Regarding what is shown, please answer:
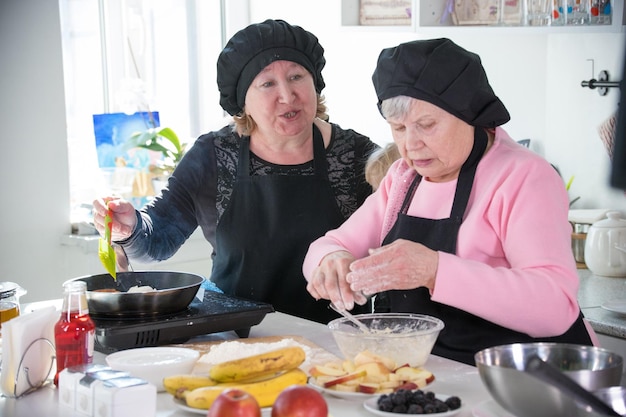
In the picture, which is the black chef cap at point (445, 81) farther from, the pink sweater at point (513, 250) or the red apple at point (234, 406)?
the red apple at point (234, 406)

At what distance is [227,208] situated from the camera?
277 centimetres

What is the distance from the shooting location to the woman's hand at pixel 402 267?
73.7 inches

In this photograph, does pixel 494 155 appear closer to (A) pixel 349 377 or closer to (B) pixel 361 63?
(A) pixel 349 377

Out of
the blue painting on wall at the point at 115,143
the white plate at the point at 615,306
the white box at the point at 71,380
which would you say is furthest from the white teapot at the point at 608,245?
the blue painting on wall at the point at 115,143

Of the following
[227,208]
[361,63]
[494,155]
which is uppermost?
[361,63]

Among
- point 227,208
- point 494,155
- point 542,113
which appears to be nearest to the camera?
point 494,155

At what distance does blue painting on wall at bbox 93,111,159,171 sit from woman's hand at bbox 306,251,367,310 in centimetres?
275

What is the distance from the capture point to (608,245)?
10.4ft

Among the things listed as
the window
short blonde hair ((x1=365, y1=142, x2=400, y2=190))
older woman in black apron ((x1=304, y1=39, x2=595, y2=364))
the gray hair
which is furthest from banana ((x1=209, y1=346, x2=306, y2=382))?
the window

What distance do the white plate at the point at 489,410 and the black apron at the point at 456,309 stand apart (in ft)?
1.47

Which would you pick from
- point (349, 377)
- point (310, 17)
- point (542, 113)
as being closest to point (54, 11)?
point (310, 17)

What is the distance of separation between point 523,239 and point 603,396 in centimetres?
57

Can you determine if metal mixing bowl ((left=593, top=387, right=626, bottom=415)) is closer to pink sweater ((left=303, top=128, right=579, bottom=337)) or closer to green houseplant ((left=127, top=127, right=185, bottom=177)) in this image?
pink sweater ((left=303, top=128, right=579, bottom=337))

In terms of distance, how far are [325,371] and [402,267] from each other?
301 millimetres
